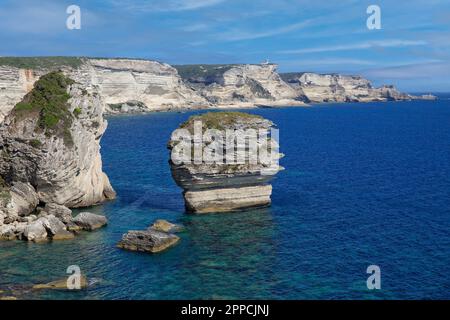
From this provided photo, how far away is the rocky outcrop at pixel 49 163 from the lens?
44.5 metres

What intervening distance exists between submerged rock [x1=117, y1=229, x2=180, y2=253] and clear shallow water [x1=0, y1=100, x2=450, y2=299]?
0.85 metres

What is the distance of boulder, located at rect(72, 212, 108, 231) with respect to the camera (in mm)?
43906

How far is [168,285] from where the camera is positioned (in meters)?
31.7

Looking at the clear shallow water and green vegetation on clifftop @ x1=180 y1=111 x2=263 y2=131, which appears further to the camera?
green vegetation on clifftop @ x1=180 y1=111 x2=263 y2=131

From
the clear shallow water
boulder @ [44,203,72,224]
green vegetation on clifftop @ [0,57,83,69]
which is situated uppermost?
green vegetation on clifftop @ [0,57,83,69]

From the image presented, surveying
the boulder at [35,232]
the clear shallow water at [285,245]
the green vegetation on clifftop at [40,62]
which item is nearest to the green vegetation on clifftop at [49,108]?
the clear shallow water at [285,245]

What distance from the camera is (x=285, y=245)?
38656mm

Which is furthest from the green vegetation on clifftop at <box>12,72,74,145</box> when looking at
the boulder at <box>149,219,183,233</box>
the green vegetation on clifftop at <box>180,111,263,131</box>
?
the boulder at <box>149,219,183,233</box>

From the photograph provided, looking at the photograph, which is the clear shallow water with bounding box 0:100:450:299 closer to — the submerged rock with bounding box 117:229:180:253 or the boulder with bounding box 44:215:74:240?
the submerged rock with bounding box 117:229:180:253

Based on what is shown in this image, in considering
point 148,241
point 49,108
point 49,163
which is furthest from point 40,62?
point 148,241

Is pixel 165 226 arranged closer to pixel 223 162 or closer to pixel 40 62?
pixel 223 162

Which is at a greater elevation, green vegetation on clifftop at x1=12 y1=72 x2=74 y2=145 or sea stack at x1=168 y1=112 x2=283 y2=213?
green vegetation on clifftop at x1=12 y1=72 x2=74 y2=145

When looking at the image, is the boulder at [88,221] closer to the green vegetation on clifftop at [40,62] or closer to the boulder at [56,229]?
Result: the boulder at [56,229]

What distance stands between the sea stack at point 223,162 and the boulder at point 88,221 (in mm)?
8401
